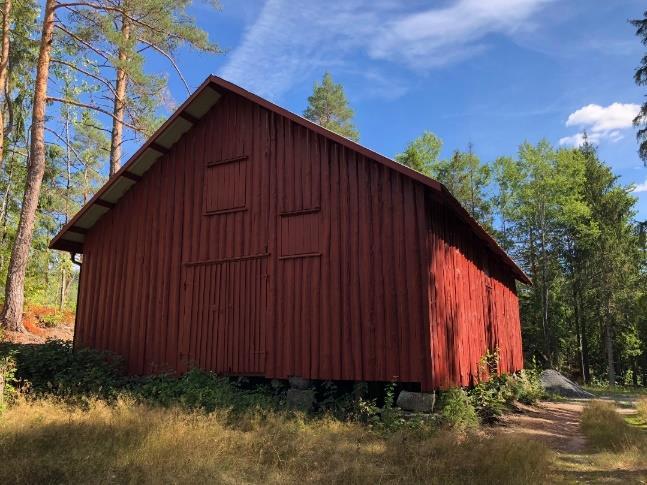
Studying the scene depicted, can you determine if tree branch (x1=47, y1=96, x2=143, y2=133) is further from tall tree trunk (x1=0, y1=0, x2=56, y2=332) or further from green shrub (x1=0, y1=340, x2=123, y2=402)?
green shrub (x1=0, y1=340, x2=123, y2=402)

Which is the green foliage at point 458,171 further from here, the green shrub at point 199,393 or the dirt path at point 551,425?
the green shrub at point 199,393

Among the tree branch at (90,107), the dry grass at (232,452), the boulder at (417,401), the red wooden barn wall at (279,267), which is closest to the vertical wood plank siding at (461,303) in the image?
the red wooden barn wall at (279,267)

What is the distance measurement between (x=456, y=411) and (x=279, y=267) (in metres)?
4.61

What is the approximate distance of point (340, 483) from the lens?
6.09m

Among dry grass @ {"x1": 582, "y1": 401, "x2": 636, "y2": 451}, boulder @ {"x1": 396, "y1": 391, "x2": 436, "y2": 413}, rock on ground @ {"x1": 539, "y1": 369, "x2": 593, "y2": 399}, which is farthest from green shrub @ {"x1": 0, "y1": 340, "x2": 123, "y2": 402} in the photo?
rock on ground @ {"x1": 539, "y1": 369, "x2": 593, "y2": 399}

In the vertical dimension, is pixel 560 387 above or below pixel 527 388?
below

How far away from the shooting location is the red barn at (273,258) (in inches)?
392

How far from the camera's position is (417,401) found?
9391mm

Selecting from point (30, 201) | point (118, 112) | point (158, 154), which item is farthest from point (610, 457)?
point (118, 112)

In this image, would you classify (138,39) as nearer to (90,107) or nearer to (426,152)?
(90,107)

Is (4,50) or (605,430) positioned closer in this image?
(605,430)

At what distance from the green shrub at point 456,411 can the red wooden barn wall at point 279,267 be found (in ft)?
1.19

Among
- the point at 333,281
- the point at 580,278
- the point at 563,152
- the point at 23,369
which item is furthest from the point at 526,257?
the point at 23,369

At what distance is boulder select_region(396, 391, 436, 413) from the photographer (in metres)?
9.27
